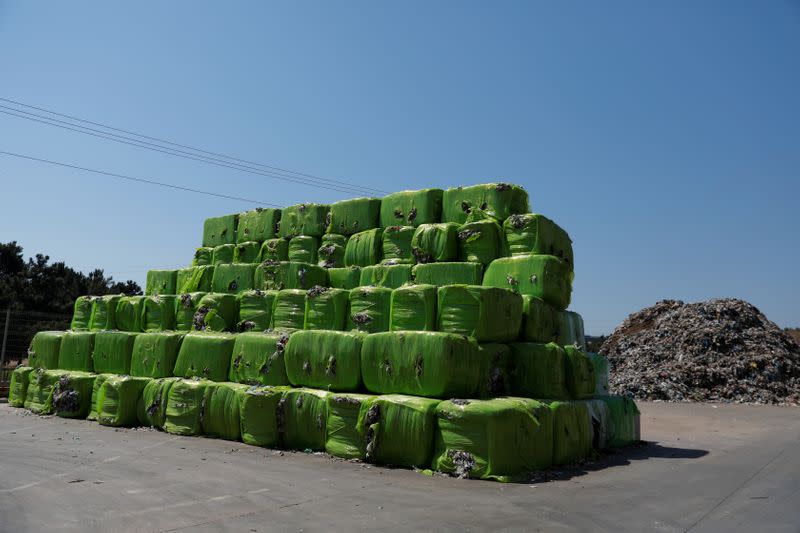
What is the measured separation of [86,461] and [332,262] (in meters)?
4.71

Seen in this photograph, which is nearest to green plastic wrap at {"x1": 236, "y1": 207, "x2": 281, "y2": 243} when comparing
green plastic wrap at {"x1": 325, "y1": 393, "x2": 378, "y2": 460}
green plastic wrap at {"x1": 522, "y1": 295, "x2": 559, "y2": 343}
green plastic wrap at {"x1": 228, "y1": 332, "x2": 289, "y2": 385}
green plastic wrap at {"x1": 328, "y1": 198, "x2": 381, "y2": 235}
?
green plastic wrap at {"x1": 328, "y1": 198, "x2": 381, "y2": 235}

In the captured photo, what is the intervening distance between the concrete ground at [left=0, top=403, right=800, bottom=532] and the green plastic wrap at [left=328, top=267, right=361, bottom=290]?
115 inches

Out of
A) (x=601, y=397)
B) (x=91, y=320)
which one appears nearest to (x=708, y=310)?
(x=601, y=397)

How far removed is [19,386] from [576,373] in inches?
390

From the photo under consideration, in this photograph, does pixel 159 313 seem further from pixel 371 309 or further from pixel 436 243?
pixel 436 243

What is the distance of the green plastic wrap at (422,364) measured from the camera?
621 cm

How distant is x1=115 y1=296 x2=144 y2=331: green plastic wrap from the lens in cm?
1020

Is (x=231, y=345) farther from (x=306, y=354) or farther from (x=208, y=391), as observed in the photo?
(x=306, y=354)

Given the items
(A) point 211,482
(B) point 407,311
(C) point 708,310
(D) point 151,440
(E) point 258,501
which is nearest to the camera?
(E) point 258,501

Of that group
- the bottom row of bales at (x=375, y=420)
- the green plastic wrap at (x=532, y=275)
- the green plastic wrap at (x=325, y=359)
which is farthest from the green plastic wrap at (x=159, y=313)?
the green plastic wrap at (x=532, y=275)

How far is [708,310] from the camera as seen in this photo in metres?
21.1

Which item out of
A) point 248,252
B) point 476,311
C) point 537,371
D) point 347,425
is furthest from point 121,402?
point 537,371

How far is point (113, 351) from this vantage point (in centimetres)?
971

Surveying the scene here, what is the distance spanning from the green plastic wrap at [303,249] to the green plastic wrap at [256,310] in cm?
131
